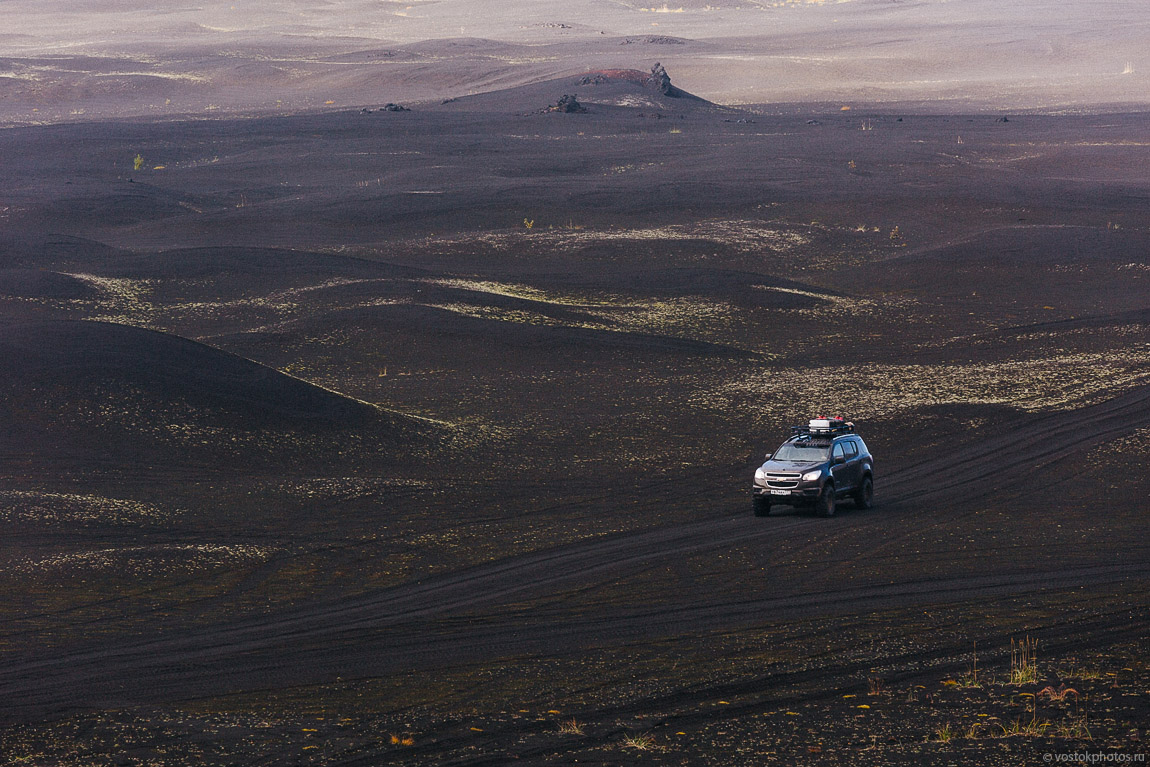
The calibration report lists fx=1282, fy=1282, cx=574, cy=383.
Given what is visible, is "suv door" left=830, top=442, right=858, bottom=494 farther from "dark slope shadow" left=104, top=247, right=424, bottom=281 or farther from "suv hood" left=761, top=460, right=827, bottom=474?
"dark slope shadow" left=104, top=247, right=424, bottom=281

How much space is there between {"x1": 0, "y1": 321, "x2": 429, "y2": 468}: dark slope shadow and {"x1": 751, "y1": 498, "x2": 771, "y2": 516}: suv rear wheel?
9134mm

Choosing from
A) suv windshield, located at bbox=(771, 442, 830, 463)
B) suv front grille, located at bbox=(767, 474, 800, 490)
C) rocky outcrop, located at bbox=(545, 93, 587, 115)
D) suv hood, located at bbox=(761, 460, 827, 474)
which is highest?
rocky outcrop, located at bbox=(545, 93, 587, 115)

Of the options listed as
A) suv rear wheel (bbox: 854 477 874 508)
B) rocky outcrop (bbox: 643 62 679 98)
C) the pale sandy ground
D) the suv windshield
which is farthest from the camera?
the pale sandy ground

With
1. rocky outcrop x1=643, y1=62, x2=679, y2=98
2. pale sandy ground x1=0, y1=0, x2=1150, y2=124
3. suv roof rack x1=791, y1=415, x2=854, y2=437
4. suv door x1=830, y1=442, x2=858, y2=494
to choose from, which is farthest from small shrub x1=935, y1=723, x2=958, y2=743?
A: pale sandy ground x1=0, y1=0, x2=1150, y2=124

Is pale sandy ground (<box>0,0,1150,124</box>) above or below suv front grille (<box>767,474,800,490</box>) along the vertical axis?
above

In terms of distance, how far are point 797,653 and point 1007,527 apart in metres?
7.40

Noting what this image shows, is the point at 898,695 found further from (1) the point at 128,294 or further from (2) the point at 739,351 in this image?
(1) the point at 128,294

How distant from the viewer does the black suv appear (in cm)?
2186

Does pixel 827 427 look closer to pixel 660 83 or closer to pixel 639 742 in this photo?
pixel 639 742

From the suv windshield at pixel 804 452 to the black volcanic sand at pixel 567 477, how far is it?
112 centimetres

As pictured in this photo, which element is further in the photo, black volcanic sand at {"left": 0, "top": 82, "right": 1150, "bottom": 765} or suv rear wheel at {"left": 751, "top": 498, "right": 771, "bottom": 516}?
suv rear wheel at {"left": 751, "top": 498, "right": 771, "bottom": 516}

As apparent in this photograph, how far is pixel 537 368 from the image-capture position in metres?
35.8

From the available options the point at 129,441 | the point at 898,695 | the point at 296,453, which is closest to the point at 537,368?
the point at 296,453

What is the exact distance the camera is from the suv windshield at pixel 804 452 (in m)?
22.3
